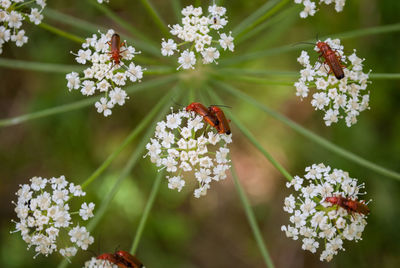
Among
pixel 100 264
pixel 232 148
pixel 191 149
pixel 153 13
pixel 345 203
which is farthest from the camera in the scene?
pixel 232 148

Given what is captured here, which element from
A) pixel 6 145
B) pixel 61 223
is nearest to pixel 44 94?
pixel 6 145

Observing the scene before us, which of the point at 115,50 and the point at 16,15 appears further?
the point at 16,15

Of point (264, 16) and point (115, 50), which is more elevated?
point (264, 16)

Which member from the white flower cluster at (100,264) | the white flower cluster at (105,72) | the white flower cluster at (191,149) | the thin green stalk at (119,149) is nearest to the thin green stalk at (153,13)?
the white flower cluster at (105,72)

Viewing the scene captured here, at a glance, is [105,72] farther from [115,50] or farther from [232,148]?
[232,148]

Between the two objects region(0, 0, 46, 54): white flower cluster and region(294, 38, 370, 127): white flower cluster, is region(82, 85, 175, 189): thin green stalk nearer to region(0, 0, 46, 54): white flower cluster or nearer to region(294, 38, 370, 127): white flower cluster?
region(0, 0, 46, 54): white flower cluster

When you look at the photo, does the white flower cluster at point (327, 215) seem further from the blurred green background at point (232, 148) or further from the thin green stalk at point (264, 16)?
the blurred green background at point (232, 148)

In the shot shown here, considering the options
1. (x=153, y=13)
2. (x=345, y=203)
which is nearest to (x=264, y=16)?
(x=153, y=13)

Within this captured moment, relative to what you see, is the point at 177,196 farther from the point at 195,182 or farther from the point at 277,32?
the point at 277,32
